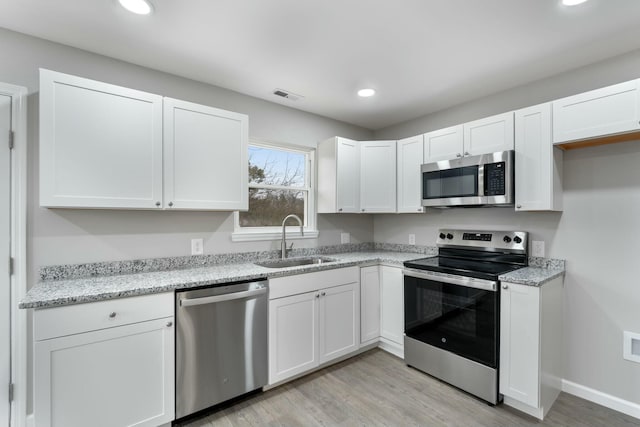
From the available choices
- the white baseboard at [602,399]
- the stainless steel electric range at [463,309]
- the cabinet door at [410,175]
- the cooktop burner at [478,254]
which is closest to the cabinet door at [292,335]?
the stainless steel electric range at [463,309]

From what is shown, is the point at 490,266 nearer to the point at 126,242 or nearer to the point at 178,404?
the point at 178,404

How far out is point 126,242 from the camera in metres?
2.20

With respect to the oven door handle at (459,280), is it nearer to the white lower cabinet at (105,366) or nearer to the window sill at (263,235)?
the window sill at (263,235)

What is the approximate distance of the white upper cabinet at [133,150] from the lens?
5.77 feet

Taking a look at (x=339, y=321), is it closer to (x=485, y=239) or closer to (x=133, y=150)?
(x=485, y=239)

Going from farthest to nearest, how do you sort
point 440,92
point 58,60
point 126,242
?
point 440,92 → point 126,242 → point 58,60

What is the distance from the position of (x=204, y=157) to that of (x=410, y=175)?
206cm

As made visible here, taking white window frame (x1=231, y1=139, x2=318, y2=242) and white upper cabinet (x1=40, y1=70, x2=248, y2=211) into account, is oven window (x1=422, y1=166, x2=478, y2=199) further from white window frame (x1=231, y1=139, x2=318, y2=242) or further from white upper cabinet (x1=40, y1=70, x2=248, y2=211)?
white upper cabinet (x1=40, y1=70, x2=248, y2=211)

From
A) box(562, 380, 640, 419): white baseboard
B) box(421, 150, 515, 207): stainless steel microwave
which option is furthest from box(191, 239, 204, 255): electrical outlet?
box(562, 380, 640, 419): white baseboard

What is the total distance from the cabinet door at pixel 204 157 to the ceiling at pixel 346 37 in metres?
0.40

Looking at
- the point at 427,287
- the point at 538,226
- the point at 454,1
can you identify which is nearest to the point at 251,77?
the point at 454,1

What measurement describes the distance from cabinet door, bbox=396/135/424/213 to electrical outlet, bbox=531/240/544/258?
0.98 meters

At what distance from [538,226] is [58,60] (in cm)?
383

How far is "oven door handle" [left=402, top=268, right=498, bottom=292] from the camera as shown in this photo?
213cm
